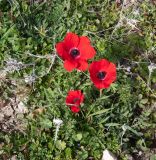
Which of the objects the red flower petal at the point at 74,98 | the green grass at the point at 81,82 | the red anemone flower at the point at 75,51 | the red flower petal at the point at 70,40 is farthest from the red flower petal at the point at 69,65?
the green grass at the point at 81,82

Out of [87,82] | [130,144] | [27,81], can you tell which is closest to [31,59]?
[27,81]

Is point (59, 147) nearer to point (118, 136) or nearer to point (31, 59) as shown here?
point (118, 136)

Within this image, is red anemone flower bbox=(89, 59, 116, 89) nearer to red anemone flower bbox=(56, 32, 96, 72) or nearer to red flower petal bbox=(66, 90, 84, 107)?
red anemone flower bbox=(56, 32, 96, 72)

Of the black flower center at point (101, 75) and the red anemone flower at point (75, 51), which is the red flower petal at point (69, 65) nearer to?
the red anemone flower at point (75, 51)

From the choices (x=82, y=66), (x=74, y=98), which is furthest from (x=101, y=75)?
(x=74, y=98)

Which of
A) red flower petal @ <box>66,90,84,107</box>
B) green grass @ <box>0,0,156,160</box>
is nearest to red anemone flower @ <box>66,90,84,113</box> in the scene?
red flower petal @ <box>66,90,84,107</box>

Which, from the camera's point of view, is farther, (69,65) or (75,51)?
(75,51)

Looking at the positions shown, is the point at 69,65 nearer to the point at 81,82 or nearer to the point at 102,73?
the point at 102,73
